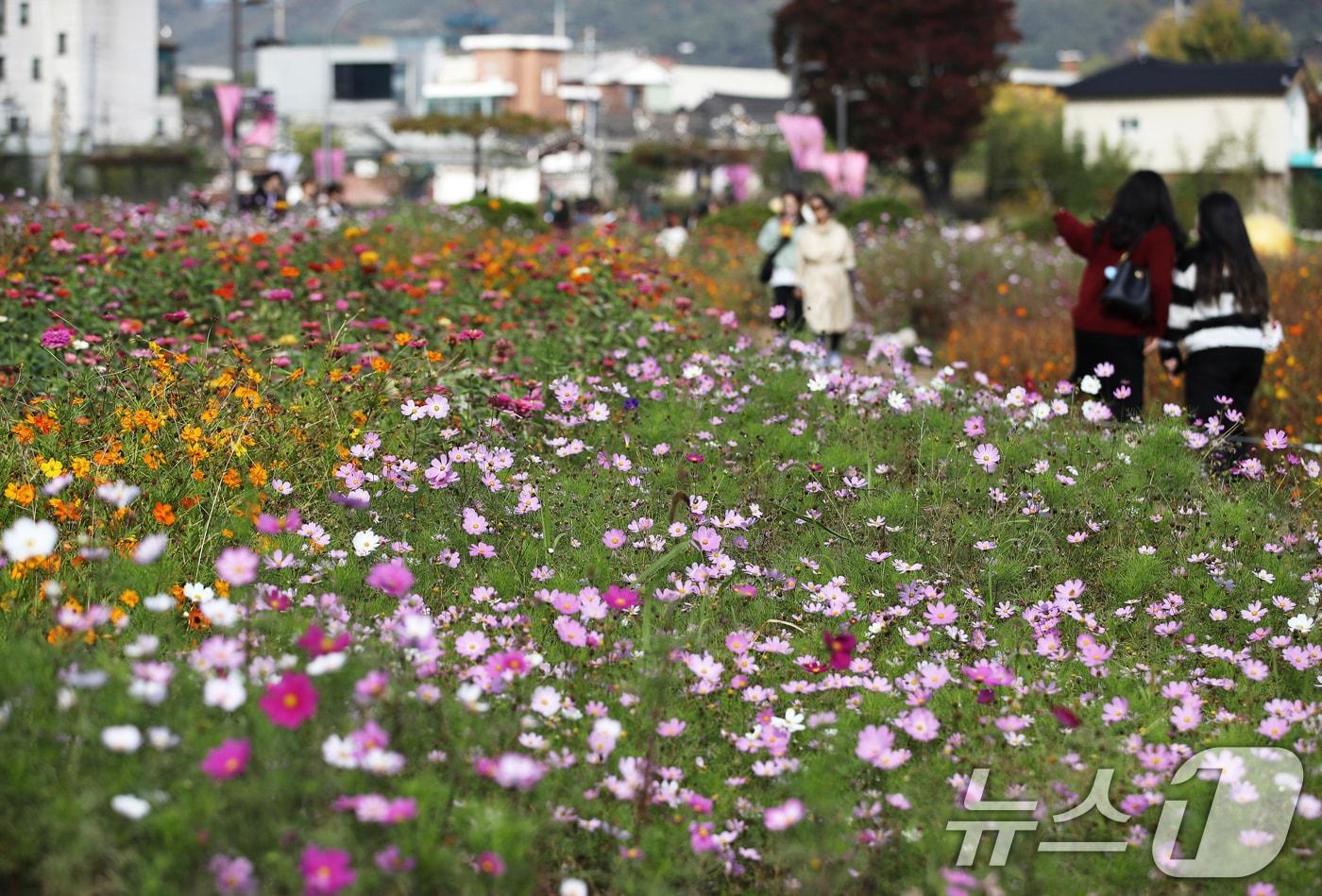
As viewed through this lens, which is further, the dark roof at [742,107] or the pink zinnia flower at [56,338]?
the dark roof at [742,107]

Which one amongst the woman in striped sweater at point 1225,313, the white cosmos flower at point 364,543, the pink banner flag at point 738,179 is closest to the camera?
the white cosmos flower at point 364,543

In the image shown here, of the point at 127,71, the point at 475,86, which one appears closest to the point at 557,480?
the point at 127,71

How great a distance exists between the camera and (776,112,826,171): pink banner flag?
31.3m

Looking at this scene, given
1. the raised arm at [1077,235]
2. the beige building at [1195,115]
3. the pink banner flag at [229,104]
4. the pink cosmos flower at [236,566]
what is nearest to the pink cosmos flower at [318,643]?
the pink cosmos flower at [236,566]

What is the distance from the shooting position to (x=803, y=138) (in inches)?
1284

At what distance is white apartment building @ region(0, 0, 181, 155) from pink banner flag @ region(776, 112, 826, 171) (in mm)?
34751

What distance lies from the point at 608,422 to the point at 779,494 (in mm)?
964

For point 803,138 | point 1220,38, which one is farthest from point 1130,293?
point 1220,38

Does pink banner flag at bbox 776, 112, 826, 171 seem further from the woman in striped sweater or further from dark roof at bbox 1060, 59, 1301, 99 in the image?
the woman in striped sweater

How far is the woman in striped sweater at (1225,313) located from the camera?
7.29m

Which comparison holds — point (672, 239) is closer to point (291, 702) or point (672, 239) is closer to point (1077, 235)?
point (1077, 235)

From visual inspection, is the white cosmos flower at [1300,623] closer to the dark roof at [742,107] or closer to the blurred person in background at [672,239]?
the blurred person in background at [672,239]

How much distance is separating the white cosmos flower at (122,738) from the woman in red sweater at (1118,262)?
5627mm

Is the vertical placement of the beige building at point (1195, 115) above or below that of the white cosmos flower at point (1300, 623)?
above
